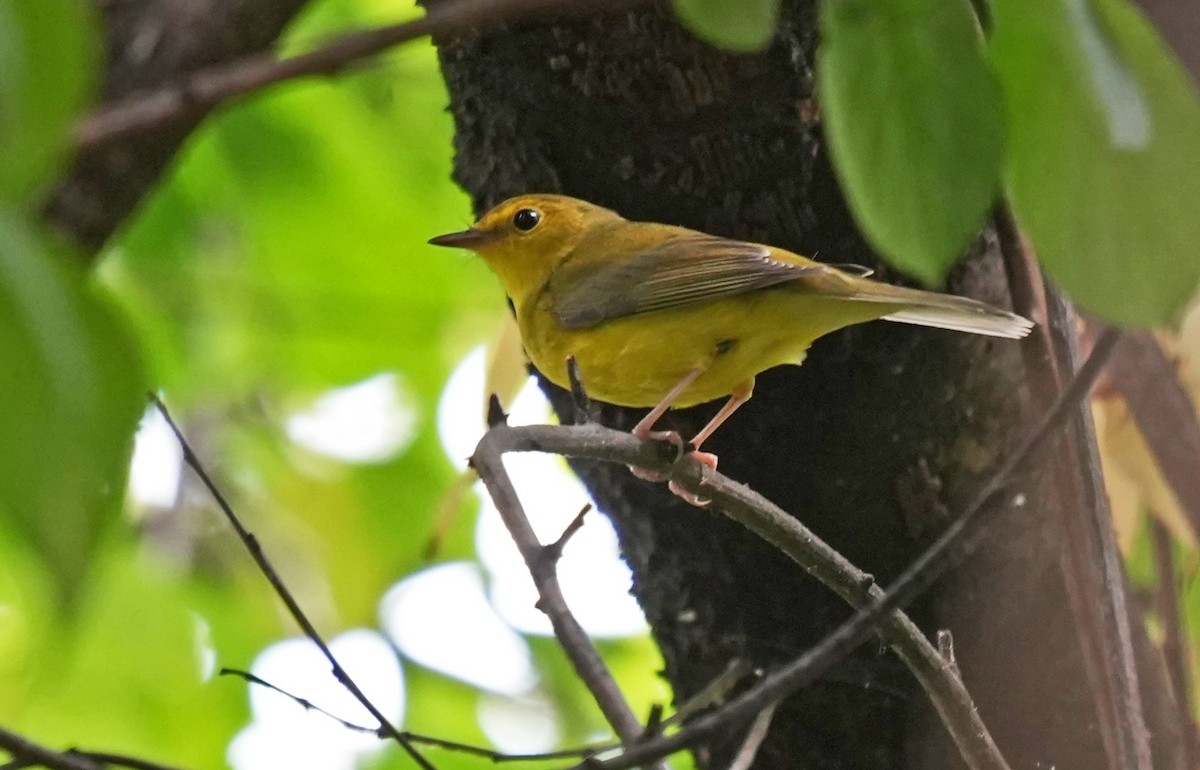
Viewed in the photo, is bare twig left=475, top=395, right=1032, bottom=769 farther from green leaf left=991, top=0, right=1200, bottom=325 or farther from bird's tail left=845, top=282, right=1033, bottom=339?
green leaf left=991, top=0, right=1200, bottom=325

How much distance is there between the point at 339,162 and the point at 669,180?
7.98 ft

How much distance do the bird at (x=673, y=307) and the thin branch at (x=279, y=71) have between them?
82.6 inches

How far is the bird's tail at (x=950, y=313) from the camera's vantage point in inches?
112

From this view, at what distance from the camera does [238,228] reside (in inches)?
208

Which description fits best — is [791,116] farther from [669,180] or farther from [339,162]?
[339,162]

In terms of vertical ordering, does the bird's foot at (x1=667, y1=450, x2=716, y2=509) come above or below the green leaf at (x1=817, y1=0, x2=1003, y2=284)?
below

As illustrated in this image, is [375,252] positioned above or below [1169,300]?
above

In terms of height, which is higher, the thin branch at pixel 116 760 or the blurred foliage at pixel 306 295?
the blurred foliage at pixel 306 295

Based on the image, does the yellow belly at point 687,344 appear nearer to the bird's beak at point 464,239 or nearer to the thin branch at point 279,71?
the bird's beak at point 464,239

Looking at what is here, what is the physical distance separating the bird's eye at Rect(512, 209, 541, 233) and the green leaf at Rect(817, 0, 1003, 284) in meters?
2.70

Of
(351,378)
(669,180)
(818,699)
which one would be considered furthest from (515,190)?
(351,378)

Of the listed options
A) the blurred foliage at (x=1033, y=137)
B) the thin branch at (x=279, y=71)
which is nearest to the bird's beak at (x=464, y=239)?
the blurred foliage at (x=1033, y=137)

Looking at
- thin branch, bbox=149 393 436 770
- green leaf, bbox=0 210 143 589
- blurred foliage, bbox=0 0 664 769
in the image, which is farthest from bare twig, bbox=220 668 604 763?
green leaf, bbox=0 210 143 589

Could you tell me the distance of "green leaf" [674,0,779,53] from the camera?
939 mm
